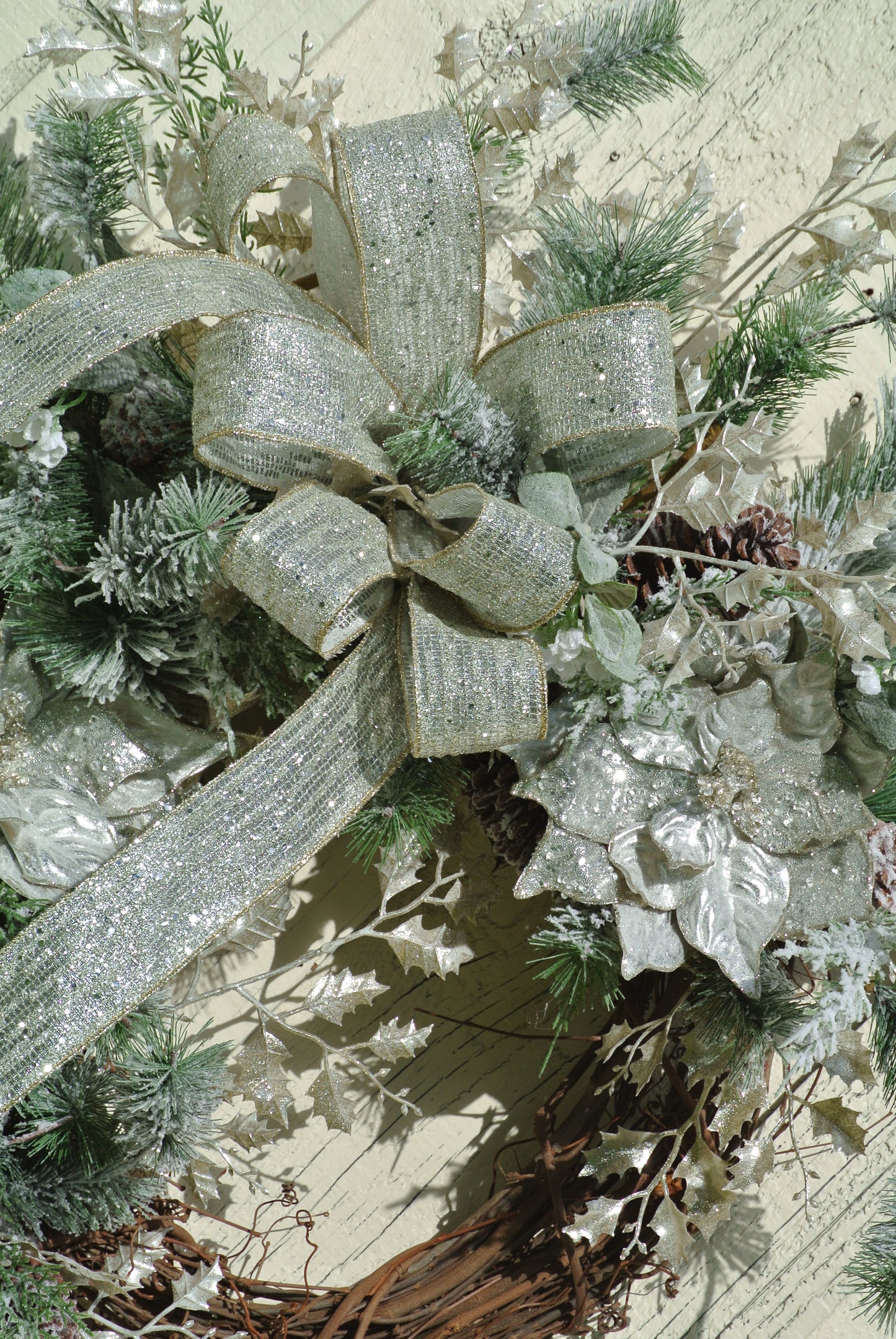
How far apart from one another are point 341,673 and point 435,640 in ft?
0.34

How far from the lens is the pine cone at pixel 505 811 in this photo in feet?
2.97

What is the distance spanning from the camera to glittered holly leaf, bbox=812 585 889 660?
2.46ft

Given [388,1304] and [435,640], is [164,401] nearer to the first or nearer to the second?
[435,640]

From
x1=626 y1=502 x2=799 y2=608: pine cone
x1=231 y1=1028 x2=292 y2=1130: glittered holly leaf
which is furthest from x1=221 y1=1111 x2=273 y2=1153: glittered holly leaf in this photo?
x1=626 y1=502 x2=799 y2=608: pine cone

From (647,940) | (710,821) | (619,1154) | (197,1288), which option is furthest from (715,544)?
(197,1288)

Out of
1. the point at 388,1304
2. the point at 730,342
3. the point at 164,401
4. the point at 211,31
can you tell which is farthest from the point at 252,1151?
the point at 211,31

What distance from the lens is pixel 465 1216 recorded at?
1.05 m

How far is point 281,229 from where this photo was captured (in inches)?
37.6

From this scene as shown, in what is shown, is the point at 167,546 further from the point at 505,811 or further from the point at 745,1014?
the point at 745,1014

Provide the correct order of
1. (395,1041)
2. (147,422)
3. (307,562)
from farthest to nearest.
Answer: (395,1041)
(147,422)
(307,562)

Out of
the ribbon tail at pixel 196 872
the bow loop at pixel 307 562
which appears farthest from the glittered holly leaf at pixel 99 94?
the ribbon tail at pixel 196 872

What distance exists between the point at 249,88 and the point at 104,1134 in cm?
90

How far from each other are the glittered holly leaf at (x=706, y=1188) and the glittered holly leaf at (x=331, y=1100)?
1.01ft

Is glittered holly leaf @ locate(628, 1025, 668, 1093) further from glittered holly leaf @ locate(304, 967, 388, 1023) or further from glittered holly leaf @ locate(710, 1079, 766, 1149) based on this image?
glittered holly leaf @ locate(304, 967, 388, 1023)
